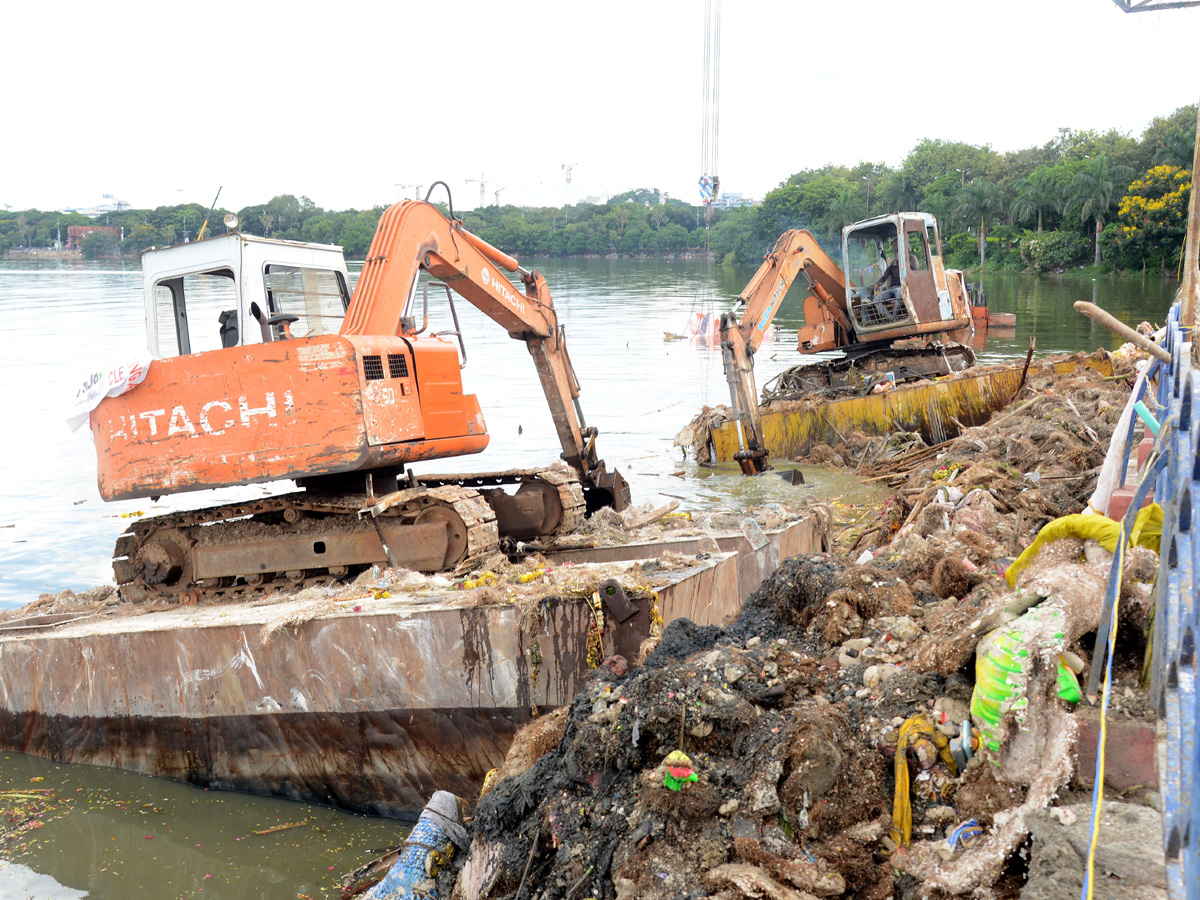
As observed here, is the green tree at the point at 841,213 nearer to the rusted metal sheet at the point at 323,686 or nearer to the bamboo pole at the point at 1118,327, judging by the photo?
the rusted metal sheet at the point at 323,686

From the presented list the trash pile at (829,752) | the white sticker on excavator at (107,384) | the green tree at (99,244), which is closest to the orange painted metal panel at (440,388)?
the white sticker on excavator at (107,384)

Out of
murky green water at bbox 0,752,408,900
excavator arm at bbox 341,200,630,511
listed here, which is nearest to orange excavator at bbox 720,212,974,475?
excavator arm at bbox 341,200,630,511

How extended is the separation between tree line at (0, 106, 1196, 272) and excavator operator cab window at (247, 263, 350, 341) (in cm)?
1716

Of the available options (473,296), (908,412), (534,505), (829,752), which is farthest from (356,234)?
(829,752)

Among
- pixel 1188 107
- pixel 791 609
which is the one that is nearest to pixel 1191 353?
pixel 791 609

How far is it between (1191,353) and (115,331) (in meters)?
39.7

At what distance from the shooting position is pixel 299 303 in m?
7.88

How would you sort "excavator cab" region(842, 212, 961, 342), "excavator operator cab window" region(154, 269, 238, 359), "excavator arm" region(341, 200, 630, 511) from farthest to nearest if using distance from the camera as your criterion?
"excavator cab" region(842, 212, 961, 342) < "excavator operator cab window" region(154, 269, 238, 359) < "excavator arm" region(341, 200, 630, 511)

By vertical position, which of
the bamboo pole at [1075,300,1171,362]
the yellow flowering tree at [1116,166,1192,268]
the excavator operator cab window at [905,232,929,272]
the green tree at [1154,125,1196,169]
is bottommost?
the bamboo pole at [1075,300,1171,362]

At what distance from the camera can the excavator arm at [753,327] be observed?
13477mm

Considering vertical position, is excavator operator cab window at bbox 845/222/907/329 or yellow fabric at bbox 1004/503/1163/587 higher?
excavator operator cab window at bbox 845/222/907/329

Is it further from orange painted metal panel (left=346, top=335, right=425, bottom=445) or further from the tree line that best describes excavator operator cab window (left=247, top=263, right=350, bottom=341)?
the tree line

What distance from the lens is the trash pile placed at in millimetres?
3088

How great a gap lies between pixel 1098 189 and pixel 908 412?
169 feet
